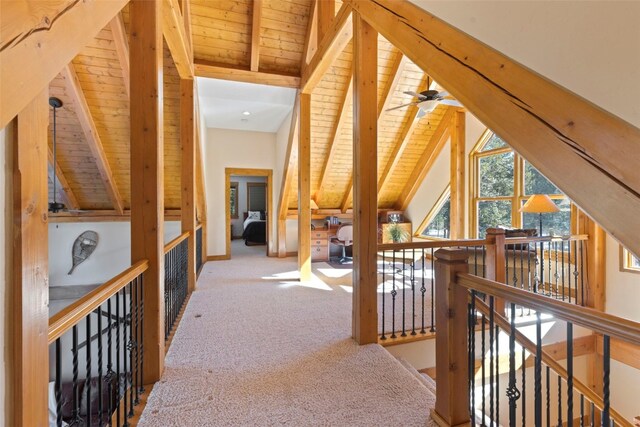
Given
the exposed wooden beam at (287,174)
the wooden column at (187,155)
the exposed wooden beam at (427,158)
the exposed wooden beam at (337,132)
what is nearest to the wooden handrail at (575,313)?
the wooden column at (187,155)

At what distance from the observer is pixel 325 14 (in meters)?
3.60

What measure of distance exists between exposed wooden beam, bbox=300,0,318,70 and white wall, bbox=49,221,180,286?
4271 millimetres

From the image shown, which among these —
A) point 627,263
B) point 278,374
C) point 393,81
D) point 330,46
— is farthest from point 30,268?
point 627,263

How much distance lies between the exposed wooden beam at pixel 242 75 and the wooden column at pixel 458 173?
10.7 ft

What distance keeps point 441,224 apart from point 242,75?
16.4 ft

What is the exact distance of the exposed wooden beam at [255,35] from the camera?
3664 millimetres

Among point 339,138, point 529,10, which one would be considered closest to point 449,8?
point 529,10

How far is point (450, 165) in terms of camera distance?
5.91 metres

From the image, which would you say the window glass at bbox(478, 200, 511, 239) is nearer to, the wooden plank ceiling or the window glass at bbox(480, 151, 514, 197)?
the window glass at bbox(480, 151, 514, 197)

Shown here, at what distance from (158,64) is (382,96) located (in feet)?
12.0

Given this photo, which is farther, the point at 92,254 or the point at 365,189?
the point at 92,254

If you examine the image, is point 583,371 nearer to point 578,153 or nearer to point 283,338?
point 283,338

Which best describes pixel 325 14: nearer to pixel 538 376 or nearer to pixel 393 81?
pixel 393 81

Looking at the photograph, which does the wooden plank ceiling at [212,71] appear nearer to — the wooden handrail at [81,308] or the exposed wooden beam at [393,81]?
the exposed wooden beam at [393,81]
